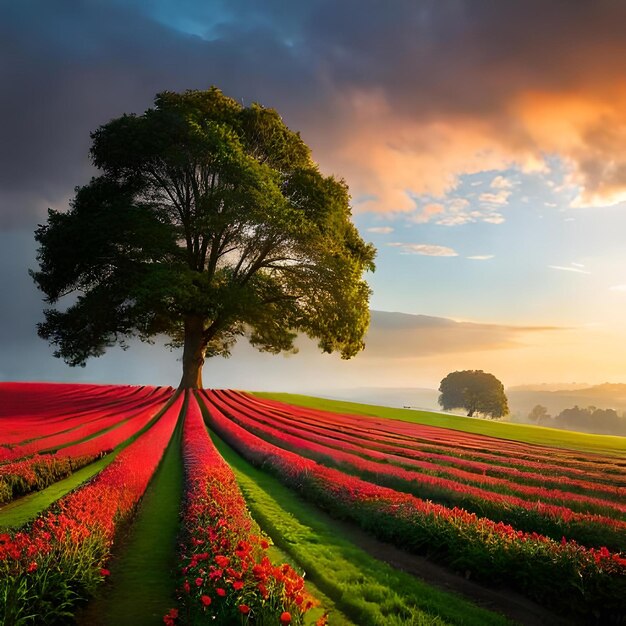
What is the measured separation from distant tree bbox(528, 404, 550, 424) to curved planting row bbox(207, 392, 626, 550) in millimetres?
158066

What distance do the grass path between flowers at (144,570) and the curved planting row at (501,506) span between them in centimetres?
612

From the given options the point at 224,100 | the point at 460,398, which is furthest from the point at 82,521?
the point at 460,398

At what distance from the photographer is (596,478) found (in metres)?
18.4

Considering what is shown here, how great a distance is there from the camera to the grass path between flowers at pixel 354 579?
7.01 m

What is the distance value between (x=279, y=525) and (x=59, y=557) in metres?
4.88

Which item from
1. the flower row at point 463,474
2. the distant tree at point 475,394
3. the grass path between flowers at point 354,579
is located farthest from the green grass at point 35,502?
the distant tree at point 475,394

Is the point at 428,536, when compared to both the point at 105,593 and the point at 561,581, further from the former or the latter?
the point at 105,593

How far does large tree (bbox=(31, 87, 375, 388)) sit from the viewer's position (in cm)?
3431

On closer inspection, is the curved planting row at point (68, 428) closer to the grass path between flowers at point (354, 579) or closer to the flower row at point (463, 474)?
the flower row at point (463, 474)

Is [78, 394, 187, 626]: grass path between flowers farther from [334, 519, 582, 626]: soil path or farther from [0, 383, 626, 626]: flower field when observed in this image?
[334, 519, 582, 626]: soil path

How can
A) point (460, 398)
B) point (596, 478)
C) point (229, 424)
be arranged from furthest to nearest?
point (460, 398) < point (229, 424) < point (596, 478)

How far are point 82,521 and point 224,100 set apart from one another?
1467 inches

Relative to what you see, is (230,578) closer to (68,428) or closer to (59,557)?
(59,557)

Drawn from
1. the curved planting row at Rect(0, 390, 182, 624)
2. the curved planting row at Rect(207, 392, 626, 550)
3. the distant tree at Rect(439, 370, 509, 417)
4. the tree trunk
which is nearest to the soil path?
the curved planting row at Rect(207, 392, 626, 550)
